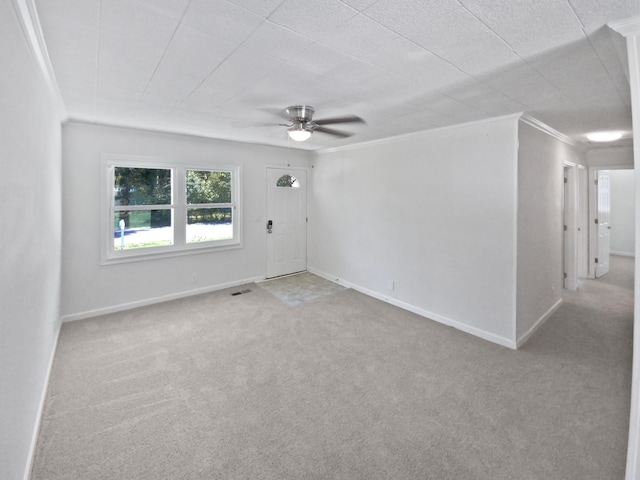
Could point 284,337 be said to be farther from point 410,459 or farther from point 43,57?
point 43,57

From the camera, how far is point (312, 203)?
5.92 m

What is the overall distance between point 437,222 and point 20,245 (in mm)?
3706

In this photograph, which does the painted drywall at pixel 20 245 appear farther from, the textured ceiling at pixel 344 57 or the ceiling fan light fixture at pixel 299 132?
the ceiling fan light fixture at pixel 299 132

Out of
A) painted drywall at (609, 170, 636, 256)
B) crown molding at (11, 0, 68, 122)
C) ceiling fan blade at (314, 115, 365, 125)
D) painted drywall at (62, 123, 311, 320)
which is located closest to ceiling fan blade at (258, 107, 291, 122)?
ceiling fan blade at (314, 115, 365, 125)

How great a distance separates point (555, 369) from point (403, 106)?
2.76 metres

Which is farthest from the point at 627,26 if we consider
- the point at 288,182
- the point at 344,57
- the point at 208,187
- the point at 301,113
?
the point at 288,182

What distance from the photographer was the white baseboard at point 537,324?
3188 millimetres

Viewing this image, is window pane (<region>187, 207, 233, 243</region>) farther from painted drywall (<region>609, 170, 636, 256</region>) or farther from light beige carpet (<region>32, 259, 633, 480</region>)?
painted drywall (<region>609, 170, 636, 256</region>)

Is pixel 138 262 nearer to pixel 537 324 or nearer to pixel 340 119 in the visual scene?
pixel 340 119

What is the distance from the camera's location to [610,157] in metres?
5.08

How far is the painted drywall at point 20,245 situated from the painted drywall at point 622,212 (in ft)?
34.3

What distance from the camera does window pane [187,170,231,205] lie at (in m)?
4.61

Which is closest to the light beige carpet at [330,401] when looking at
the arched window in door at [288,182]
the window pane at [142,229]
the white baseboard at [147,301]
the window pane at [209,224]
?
the white baseboard at [147,301]

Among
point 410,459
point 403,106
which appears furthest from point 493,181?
point 410,459
